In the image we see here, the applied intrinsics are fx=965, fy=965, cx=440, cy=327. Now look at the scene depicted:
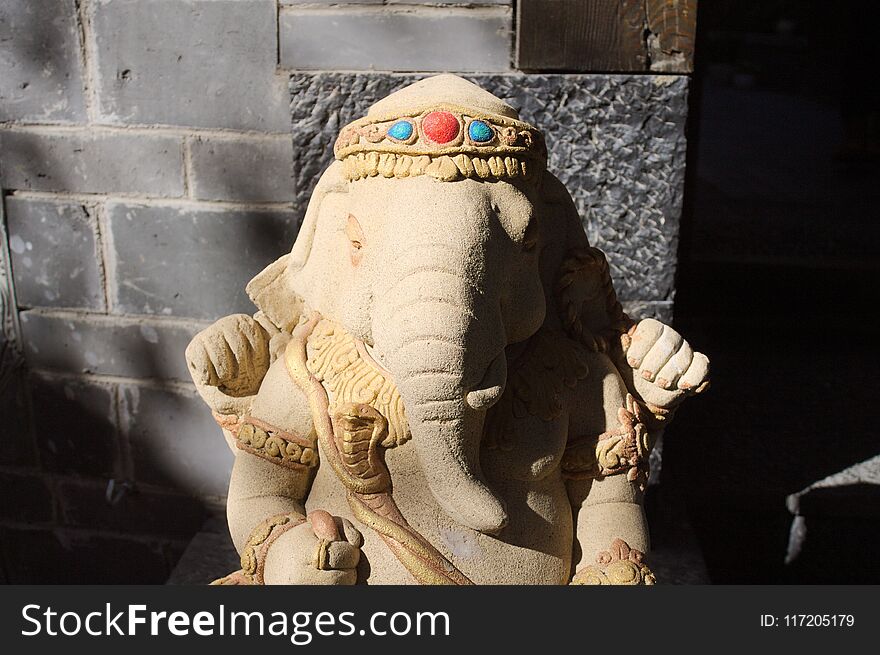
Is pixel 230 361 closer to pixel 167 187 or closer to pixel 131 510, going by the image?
pixel 167 187

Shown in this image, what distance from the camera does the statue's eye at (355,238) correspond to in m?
1.35

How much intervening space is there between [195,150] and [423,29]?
59cm

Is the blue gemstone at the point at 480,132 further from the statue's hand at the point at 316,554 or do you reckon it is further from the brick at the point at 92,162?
the brick at the point at 92,162

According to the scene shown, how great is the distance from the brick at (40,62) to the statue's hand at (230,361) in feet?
3.10

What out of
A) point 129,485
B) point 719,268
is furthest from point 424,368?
point 719,268

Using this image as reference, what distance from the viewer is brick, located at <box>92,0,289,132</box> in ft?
6.78

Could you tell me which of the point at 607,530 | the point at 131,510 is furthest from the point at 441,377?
the point at 131,510

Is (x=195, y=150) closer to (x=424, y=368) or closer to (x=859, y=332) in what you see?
(x=424, y=368)

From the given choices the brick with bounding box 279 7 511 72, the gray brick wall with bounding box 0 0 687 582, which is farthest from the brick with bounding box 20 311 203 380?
the brick with bounding box 279 7 511 72

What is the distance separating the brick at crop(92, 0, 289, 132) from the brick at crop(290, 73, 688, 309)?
118 mm

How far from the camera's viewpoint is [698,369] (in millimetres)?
1501

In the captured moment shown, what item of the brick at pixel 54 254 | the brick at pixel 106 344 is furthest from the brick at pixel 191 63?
the brick at pixel 106 344

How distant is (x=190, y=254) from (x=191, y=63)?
0.44 meters

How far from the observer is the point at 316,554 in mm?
1371
